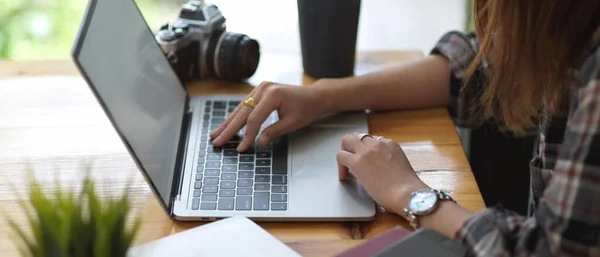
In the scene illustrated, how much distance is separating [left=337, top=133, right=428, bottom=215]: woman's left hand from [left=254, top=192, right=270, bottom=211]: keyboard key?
102mm

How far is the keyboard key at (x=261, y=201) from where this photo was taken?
2.93ft

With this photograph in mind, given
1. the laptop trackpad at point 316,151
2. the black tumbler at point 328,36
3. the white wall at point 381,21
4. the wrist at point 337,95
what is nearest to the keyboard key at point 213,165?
the laptop trackpad at point 316,151

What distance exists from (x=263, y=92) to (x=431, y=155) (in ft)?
0.86

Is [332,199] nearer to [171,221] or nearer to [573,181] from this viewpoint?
[171,221]

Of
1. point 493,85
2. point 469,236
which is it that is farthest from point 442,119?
point 469,236

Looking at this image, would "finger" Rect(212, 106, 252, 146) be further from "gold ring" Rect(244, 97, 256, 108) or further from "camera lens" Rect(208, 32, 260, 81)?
"camera lens" Rect(208, 32, 260, 81)

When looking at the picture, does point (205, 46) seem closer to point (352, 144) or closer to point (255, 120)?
point (255, 120)

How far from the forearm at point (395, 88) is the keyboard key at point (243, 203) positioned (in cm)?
27

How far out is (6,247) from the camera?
838 millimetres

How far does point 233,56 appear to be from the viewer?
3.97 ft

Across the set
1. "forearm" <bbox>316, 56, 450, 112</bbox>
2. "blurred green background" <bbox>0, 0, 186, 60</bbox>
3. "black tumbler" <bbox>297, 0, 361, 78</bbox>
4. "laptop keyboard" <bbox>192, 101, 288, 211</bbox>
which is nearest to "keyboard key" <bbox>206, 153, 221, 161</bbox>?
"laptop keyboard" <bbox>192, 101, 288, 211</bbox>

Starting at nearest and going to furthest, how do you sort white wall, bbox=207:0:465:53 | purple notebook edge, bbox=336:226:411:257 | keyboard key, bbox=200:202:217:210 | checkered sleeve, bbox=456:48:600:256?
checkered sleeve, bbox=456:48:600:256 → purple notebook edge, bbox=336:226:411:257 → keyboard key, bbox=200:202:217:210 → white wall, bbox=207:0:465:53

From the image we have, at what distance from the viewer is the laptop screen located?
0.83m

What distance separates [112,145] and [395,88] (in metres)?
0.44
